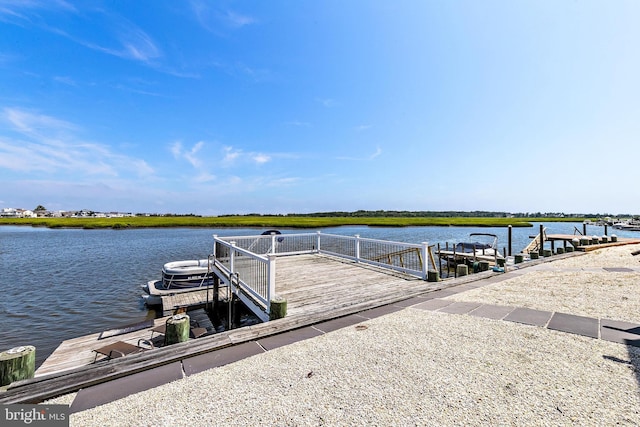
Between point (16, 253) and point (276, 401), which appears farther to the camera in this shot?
point (16, 253)

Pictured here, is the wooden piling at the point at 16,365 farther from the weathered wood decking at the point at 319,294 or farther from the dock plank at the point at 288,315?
the weathered wood decking at the point at 319,294

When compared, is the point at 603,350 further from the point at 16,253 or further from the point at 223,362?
the point at 16,253

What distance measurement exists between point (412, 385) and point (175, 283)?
12.1 metres

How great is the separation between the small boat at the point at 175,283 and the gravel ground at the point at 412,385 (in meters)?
9.35

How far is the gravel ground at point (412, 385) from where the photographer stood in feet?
8.27

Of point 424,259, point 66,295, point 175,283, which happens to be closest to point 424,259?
point 424,259

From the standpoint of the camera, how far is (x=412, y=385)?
301 cm

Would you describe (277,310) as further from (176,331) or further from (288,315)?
(176,331)

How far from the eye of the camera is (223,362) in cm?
360

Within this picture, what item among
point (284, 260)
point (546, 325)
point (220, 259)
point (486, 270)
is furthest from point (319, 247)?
point (546, 325)

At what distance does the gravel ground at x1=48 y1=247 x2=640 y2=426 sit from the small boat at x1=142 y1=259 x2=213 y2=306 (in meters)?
9.35

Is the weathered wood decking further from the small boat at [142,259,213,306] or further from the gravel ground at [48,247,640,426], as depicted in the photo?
the small boat at [142,259,213,306]

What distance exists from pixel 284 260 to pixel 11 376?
8.39m

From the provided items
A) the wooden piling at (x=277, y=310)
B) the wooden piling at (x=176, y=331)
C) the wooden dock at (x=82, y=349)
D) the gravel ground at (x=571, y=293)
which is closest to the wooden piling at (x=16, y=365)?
the wooden piling at (x=176, y=331)
